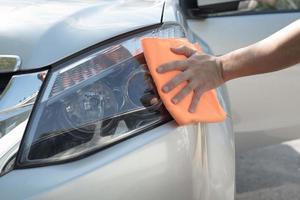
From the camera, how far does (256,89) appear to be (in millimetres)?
2994

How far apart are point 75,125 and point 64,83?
A: 0.41ft

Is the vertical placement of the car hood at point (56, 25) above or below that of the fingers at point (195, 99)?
above

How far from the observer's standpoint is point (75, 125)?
4.97 ft

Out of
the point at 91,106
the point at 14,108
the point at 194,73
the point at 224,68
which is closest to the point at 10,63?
the point at 14,108

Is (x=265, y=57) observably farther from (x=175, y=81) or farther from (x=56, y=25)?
(x=56, y=25)

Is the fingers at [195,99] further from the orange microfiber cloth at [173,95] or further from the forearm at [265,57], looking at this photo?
the forearm at [265,57]

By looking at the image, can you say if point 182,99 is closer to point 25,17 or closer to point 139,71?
point 139,71

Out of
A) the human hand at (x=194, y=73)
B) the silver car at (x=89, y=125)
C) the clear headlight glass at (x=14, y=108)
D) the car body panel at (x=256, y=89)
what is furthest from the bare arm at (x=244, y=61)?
the car body panel at (x=256, y=89)

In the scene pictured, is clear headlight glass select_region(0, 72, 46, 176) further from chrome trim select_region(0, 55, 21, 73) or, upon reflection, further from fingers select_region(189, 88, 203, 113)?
fingers select_region(189, 88, 203, 113)

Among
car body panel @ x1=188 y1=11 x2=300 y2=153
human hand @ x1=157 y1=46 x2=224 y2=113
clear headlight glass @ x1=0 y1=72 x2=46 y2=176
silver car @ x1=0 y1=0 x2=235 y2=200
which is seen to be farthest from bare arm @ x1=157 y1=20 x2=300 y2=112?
car body panel @ x1=188 y1=11 x2=300 y2=153

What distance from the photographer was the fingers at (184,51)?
5.91ft

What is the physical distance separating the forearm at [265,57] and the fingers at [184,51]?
4.9 inches

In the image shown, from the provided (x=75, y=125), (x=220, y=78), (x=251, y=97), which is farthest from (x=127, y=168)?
(x=251, y=97)

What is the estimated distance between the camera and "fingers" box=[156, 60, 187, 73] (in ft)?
5.55
